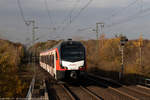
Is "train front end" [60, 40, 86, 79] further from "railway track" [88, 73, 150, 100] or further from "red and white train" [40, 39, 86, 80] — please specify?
"railway track" [88, 73, 150, 100]

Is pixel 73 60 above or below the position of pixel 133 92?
above

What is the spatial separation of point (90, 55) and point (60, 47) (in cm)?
2279

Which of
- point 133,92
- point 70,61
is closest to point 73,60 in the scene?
point 70,61

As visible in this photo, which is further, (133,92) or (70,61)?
(70,61)

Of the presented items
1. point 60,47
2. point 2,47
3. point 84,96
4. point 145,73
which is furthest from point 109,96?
point 145,73

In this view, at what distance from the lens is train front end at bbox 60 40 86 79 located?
16031mm

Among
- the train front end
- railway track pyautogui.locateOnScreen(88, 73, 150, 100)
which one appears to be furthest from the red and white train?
railway track pyautogui.locateOnScreen(88, 73, 150, 100)

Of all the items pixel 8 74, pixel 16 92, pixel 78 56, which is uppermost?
pixel 78 56

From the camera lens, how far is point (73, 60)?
52.8ft

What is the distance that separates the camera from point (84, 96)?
13.3 metres

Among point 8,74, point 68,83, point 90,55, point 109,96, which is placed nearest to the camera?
point 109,96

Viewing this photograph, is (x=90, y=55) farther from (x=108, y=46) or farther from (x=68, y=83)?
(x=68, y=83)

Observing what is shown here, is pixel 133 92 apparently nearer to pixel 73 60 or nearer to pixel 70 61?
pixel 73 60

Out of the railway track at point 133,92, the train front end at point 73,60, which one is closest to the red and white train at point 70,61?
the train front end at point 73,60
